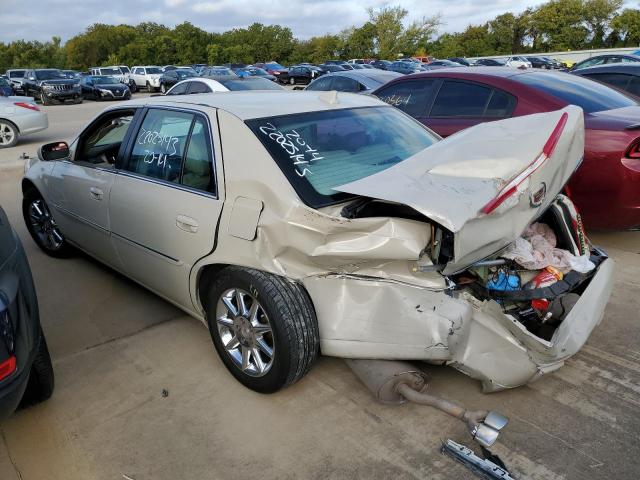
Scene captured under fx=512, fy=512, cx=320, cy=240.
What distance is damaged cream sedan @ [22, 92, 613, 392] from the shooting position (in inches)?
90.8

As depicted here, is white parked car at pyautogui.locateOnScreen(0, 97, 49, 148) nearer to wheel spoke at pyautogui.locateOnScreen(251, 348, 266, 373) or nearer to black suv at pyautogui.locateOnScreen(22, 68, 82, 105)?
wheel spoke at pyautogui.locateOnScreen(251, 348, 266, 373)

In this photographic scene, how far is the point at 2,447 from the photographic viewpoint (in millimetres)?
2490

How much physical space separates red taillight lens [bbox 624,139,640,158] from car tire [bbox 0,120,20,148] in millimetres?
11810

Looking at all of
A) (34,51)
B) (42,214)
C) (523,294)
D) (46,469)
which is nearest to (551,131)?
(523,294)

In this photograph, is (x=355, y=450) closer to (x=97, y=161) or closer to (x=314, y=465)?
(x=314, y=465)

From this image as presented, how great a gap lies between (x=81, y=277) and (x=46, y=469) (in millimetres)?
2320

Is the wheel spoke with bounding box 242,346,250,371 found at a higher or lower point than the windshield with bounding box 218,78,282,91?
lower

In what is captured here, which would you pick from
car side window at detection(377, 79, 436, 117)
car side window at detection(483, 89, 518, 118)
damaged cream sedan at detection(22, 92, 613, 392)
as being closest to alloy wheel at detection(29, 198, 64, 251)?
damaged cream sedan at detection(22, 92, 613, 392)

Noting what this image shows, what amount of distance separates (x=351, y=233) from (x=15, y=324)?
1456mm

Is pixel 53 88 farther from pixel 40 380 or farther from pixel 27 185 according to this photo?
pixel 40 380

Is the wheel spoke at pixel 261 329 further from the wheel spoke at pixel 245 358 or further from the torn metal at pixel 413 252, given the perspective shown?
the torn metal at pixel 413 252

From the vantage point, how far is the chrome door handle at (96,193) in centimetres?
365

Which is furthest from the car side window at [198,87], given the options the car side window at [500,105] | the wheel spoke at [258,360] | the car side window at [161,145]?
the wheel spoke at [258,360]

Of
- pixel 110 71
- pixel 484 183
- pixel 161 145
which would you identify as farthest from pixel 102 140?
pixel 110 71
